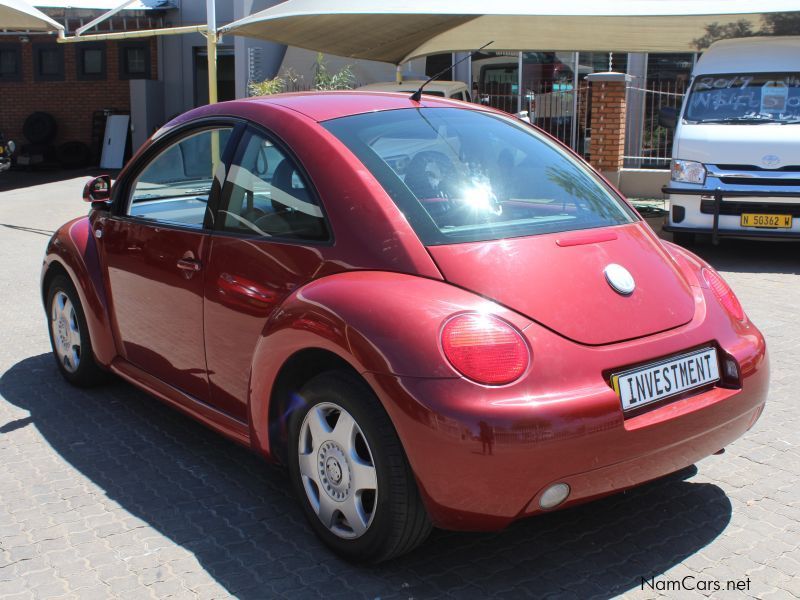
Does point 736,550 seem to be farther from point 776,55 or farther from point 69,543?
point 776,55

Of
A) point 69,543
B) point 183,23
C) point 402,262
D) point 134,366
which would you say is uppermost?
point 183,23

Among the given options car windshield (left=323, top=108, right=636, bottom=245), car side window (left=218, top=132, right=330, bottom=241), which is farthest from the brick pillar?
car side window (left=218, top=132, right=330, bottom=241)

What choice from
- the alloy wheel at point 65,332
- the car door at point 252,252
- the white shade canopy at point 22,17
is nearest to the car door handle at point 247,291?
the car door at point 252,252

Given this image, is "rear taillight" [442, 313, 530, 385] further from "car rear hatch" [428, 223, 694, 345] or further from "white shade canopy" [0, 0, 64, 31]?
"white shade canopy" [0, 0, 64, 31]

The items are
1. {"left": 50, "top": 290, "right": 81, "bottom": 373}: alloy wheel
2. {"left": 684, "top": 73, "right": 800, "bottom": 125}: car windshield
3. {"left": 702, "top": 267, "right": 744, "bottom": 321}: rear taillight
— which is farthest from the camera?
{"left": 684, "top": 73, "right": 800, "bottom": 125}: car windshield

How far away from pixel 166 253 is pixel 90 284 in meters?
0.85

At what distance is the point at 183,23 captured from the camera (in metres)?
21.7

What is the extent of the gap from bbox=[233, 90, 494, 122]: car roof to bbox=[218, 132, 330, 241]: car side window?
0.21 m

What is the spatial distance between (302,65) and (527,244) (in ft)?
58.5

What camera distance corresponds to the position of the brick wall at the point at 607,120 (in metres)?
15.0

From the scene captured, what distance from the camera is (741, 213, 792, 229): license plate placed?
9.27 metres

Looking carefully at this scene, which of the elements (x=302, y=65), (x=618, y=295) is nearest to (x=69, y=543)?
(x=618, y=295)

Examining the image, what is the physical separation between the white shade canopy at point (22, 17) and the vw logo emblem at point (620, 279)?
45.6ft

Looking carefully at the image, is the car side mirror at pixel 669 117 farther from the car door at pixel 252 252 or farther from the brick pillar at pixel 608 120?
the car door at pixel 252 252
